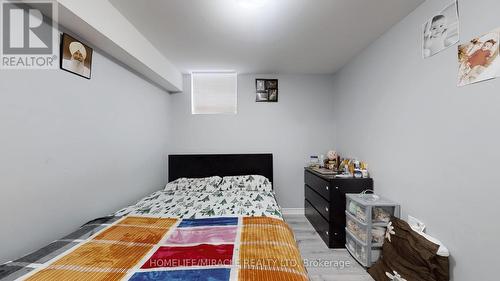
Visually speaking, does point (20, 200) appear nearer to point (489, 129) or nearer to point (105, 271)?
point (105, 271)

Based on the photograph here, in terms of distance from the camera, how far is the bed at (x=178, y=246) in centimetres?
111

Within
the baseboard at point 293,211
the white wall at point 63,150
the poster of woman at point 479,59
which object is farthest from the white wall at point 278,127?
the poster of woman at point 479,59

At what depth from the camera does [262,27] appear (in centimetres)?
210

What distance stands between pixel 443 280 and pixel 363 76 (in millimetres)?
2195

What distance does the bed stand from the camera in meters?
1.11

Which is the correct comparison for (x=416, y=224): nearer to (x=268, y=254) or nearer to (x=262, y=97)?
(x=268, y=254)

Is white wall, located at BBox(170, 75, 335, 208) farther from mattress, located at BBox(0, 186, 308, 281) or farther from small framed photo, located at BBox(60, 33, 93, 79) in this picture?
small framed photo, located at BBox(60, 33, 93, 79)

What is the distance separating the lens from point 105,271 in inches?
44.2

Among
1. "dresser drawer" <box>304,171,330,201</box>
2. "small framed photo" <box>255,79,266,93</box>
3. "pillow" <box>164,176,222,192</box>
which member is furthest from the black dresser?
"small framed photo" <box>255,79,266,93</box>

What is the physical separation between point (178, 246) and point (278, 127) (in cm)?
260

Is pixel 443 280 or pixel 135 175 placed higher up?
pixel 135 175

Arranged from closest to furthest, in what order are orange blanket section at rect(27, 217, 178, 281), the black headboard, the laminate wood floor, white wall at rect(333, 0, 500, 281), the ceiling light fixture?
orange blanket section at rect(27, 217, 178, 281), white wall at rect(333, 0, 500, 281), the ceiling light fixture, the laminate wood floor, the black headboard

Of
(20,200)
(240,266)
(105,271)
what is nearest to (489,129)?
(240,266)

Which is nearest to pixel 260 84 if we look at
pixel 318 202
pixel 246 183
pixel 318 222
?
pixel 246 183
